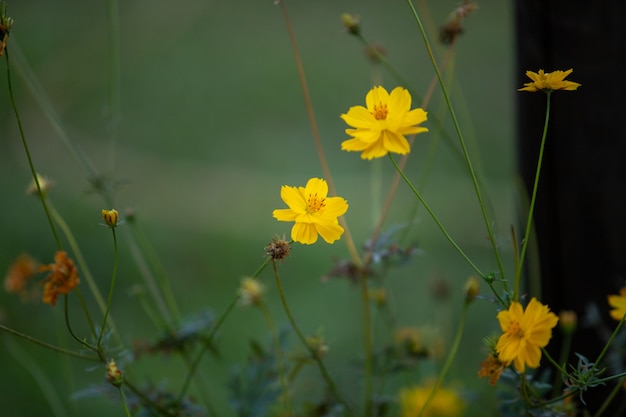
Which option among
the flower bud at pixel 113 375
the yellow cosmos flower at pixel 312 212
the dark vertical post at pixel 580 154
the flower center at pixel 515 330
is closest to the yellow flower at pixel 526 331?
the flower center at pixel 515 330

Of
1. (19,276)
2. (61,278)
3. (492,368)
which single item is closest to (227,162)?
(19,276)

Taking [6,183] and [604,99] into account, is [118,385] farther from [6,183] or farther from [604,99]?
[6,183]

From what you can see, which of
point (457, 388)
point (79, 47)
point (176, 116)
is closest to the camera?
point (457, 388)

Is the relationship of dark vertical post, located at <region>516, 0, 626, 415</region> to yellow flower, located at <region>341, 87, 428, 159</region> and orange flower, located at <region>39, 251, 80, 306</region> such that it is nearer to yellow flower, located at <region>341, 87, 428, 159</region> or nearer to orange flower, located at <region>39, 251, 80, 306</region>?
yellow flower, located at <region>341, 87, 428, 159</region>

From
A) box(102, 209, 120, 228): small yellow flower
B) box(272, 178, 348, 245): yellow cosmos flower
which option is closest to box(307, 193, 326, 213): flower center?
box(272, 178, 348, 245): yellow cosmos flower

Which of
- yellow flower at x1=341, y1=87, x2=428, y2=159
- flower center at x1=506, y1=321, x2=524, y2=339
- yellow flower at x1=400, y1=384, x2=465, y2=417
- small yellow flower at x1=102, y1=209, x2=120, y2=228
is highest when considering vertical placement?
small yellow flower at x1=102, y1=209, x2=120, y2=228

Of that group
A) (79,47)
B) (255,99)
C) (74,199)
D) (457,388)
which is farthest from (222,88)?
(457,388)
